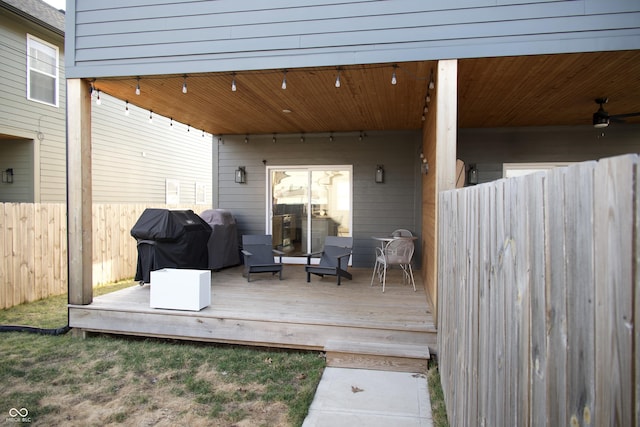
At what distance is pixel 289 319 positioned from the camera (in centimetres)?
397

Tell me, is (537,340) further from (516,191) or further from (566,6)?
(566,6)

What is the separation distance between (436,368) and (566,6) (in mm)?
3375

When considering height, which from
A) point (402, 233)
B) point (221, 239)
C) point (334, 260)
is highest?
point (402, 233)

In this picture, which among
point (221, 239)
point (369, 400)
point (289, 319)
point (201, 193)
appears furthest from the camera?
point (201, 193)

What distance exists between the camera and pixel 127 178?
996cm

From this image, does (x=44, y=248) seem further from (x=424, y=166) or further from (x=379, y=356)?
(x=424, y=166)

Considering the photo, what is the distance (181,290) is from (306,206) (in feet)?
12.4

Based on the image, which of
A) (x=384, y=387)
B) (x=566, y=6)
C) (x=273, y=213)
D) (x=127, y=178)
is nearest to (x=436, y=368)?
(x=384, y=387)

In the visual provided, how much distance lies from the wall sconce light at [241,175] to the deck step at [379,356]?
4.79 metres

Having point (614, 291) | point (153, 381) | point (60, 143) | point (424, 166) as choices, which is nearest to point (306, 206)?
point (424, 166)

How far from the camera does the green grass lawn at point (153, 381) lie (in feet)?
9.32

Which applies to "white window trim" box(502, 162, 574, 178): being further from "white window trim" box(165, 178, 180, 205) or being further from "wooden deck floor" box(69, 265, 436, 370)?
"white window trim" box(165, 178, 180, 205)

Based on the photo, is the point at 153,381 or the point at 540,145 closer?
the point at 153,381

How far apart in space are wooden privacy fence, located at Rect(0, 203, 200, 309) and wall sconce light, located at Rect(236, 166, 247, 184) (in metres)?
2.25
